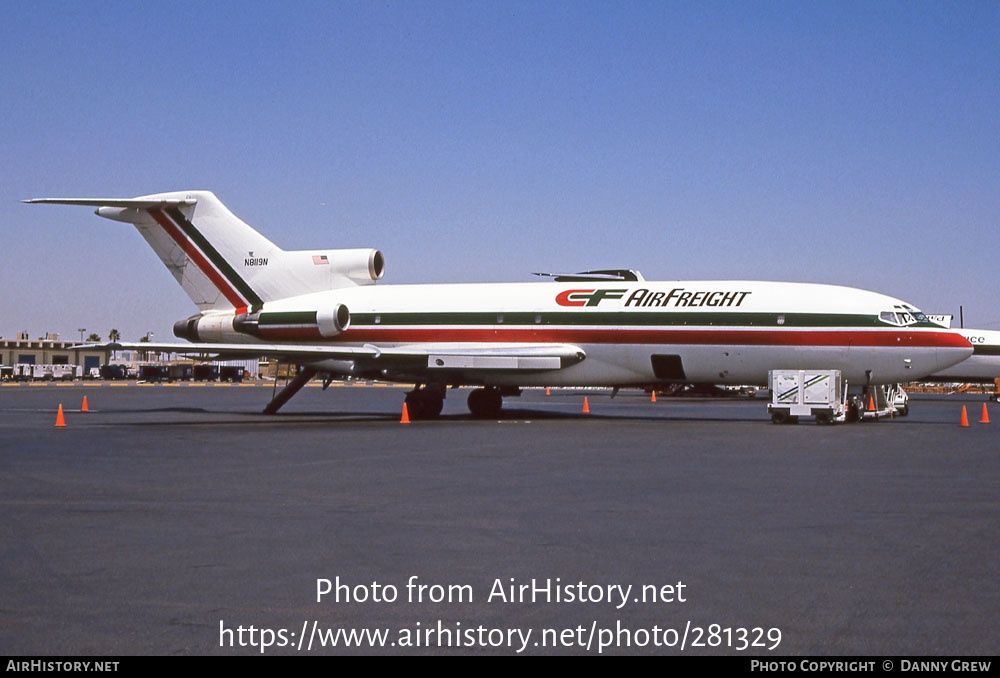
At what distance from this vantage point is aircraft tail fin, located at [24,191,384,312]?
35.6 m

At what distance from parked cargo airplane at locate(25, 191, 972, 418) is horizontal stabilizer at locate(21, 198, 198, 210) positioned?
0.07m

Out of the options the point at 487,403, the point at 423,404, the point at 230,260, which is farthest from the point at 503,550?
the point at 230,260

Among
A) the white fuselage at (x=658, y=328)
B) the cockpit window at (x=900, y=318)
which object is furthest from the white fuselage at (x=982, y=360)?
the white fuselage at (x=658, y=328)

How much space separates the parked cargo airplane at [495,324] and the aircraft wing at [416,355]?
1.8 inches

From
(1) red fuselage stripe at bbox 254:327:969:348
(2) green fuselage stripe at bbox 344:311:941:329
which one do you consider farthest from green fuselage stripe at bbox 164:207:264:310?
(2) green fuselage stripe at bbox 344:311:941:329

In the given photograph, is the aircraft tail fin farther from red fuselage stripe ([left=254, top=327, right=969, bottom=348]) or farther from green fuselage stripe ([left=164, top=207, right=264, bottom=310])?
red fuselage stripe ([left=254, top=327, right=969, bottom=348])

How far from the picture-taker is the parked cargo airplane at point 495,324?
1123 inches

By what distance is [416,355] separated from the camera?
102 feet

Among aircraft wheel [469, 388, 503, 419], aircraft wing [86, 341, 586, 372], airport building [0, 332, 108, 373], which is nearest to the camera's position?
aircraft wing [86, 341, 586, 372]

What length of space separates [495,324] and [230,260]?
9.62 m

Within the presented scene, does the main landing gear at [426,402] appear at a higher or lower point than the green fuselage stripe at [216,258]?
lower

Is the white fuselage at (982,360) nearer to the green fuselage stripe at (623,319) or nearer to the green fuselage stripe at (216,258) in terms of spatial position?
the green fuselage stripe at (623,319)
